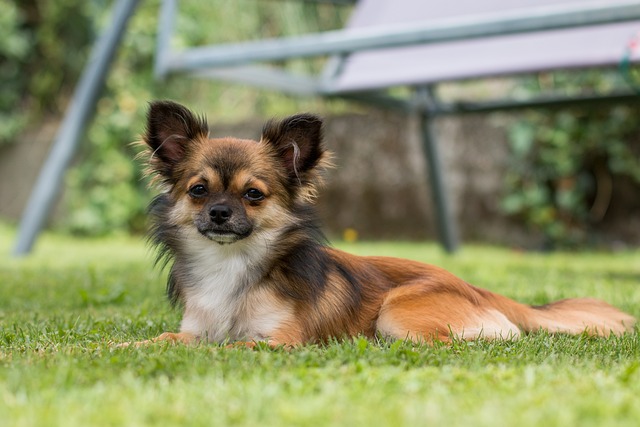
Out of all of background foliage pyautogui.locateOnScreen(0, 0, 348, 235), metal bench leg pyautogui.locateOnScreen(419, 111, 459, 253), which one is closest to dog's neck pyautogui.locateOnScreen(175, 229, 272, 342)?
metal bench leg pyautogui.locateOnScreen(419, 111, 459, 253)

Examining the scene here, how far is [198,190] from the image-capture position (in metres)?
3.14

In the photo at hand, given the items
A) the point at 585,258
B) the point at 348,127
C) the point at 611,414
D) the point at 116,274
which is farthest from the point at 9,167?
the point at 611,414

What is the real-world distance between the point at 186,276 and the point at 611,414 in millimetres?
1800

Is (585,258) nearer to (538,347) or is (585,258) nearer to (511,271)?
(511,271)

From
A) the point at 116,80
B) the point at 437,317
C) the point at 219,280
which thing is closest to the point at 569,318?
the point at 437,317

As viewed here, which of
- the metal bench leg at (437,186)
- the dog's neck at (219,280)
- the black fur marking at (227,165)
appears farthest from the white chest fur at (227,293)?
the metal bench leg at (437,186)

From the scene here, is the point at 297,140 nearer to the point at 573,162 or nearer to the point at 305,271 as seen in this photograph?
the point at 305,271

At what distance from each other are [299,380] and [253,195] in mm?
1033

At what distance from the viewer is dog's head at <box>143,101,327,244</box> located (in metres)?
3.06

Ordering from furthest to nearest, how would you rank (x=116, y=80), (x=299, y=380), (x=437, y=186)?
(x=116, y=80) < (x=437, y=186) < (x=299, y=380)

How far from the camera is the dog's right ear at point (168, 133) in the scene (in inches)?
131

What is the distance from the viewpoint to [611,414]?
1.90 metres

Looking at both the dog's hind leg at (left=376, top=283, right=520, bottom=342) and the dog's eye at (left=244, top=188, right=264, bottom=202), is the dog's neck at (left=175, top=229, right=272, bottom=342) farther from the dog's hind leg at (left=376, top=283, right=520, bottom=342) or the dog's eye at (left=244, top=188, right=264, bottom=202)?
the dog's hind leg at (left=376, top=283, right=520, bottom=342)

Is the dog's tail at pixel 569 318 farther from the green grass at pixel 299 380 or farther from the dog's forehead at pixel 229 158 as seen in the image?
the dog's forehead at pixel 229 158
